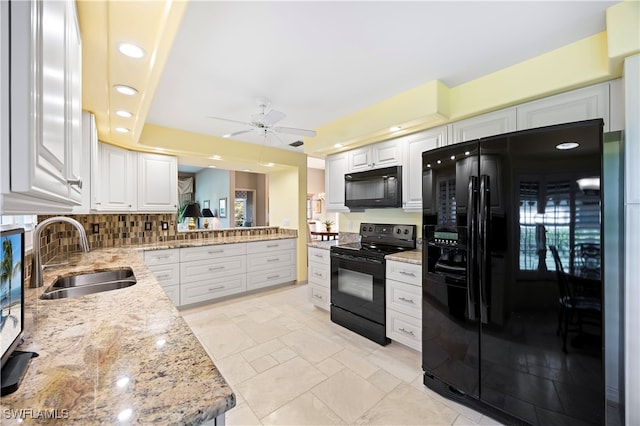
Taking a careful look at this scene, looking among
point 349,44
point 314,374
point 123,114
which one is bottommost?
point 314,374

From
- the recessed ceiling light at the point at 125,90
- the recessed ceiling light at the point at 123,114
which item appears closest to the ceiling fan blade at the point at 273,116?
the recessed ceiling light at the point at 125,90

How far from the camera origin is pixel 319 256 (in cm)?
338

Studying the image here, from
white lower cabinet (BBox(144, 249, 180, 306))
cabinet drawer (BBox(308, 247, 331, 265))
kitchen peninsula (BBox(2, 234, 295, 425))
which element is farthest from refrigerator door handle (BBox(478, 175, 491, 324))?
white lower cabinet (BBox(144, 249, 180, 306))

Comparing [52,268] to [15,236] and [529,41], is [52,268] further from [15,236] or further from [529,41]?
[529,41]

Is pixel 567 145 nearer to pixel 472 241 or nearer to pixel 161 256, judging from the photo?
pixel 472 241

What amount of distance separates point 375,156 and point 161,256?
296cm

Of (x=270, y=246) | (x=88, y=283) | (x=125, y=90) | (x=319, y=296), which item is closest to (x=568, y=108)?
(x=319, y=296)

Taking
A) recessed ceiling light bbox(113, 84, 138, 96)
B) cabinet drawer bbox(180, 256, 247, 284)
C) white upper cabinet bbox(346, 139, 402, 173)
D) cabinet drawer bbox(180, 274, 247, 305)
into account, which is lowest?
cabinet drawer bbox(180, 274, 247, 305)

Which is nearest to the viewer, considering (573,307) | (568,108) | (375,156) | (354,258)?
(573,307)

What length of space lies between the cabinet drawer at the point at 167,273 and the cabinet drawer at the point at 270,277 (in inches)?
40.3

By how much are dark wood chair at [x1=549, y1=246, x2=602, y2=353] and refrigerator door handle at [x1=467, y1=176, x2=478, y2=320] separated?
1.21 ft

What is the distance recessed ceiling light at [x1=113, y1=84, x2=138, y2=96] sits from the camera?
176 cm

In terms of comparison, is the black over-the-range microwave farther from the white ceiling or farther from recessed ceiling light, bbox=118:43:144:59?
recessed ceiling light, bbox=118:43:144:59

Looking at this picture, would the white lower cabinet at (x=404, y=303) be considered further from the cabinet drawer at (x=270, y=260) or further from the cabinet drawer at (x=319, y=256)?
the cabinet drawer at (x=270, y=260)
